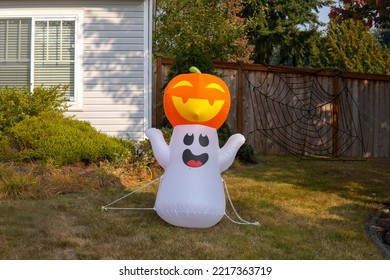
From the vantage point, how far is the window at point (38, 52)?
30.6 ft

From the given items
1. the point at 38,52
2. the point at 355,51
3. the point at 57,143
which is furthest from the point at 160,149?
the point at 355,51

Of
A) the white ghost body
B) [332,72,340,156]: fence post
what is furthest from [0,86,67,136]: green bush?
[332,72,340,156]: fence post

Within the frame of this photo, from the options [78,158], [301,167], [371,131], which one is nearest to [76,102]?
[78,158]

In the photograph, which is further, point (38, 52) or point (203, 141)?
point (38, 52)

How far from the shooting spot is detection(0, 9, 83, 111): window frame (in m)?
9.24

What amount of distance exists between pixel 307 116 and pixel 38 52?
6.54 m

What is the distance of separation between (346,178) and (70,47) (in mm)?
5681

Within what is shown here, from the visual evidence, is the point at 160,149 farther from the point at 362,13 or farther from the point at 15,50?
the point at 15,50

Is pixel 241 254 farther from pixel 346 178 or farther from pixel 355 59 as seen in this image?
pixel 355 59

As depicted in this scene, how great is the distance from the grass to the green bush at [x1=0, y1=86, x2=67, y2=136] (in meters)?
1.73

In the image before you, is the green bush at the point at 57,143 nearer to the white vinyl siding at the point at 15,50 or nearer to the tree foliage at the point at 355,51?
the white vinyl siding at the point at 15,50

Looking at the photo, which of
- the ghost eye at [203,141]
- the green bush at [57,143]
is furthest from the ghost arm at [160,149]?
the green bush at [57,143]

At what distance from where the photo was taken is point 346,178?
824 cm

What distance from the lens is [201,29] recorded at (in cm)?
1652
